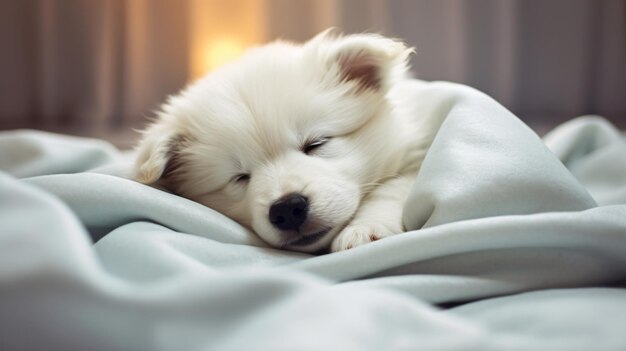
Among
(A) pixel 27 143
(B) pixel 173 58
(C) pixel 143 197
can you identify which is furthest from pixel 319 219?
(B) pixel 173 58

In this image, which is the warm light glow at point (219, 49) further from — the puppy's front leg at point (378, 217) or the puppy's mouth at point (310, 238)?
the puppy's mouth at point (310, 238)

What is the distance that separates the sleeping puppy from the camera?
1.35 meters

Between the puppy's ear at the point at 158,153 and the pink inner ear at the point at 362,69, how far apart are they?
0.45 metres

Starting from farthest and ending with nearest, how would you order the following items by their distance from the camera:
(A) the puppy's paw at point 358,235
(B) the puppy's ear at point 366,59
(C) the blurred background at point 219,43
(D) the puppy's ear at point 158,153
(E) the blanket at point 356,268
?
(C) the blurred background at point 219,43
(B) the puppy's ear at point 366,59
(D) the puppy's ear at point 158,153
(A) the puppy's paw at point 358,235
(E) the blanket at point 356,268

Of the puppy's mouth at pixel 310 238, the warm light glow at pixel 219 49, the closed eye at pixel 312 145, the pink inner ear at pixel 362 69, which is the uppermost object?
the pink inner ear at pixel 362 69

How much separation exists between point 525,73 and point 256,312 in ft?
11.2

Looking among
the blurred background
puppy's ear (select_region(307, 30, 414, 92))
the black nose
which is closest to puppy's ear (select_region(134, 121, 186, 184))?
the black nose

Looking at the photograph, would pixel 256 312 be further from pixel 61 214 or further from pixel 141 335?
pixel 61 214

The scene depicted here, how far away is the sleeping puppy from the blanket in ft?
0.29

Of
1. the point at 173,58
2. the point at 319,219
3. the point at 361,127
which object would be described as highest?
the point at 361,127

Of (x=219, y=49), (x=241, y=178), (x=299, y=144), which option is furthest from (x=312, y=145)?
(x=219, y=49)

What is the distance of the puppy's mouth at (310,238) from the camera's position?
134 cm

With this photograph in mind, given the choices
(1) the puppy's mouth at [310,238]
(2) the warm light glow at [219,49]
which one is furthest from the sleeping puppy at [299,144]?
(2) the warm light glow at [219,49]

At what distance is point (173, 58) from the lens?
367cm
